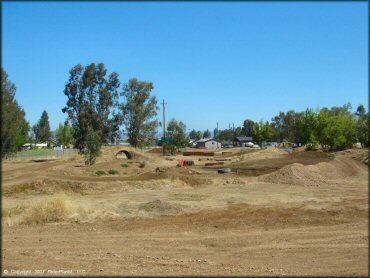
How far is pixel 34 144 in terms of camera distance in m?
130

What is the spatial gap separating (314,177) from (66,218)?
70.6 ft

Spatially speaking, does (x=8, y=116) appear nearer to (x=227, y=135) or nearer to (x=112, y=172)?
(x=112, y=172)

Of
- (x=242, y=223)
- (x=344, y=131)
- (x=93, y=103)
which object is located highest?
(x=93, y=103)

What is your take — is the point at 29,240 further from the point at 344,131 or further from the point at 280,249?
the point at 344,131

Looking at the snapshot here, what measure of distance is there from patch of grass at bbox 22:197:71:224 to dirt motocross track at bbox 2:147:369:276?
0.14 feet

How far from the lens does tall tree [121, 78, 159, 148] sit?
78.3m

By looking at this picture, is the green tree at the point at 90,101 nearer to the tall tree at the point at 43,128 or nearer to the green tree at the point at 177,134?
the green tree at the point at 177,134

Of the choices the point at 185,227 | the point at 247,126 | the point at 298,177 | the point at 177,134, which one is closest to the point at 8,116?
the point at 185,227

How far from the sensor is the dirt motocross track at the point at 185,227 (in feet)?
34.2

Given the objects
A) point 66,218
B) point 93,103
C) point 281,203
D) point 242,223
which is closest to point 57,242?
point 66,218

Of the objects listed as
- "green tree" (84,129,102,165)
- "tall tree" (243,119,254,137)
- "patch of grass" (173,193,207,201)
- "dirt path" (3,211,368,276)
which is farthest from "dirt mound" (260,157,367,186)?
"tall tree" (243,119,254,137)

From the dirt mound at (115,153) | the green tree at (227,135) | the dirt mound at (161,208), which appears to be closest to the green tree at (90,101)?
the dirt mound at (115,153)

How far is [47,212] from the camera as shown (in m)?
18.1

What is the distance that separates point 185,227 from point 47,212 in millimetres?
6087
